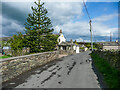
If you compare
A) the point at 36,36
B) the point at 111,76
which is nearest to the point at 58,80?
the point at 111,76

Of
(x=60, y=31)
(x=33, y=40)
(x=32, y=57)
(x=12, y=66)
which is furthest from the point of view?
(x=60, y=31)

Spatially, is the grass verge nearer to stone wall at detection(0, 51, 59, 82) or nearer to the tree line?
stone wall at detection(0, 51, 59, 82)

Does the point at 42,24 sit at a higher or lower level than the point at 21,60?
higher

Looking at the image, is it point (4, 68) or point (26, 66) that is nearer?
point (4, 68)

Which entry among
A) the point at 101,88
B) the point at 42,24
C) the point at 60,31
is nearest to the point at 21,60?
the point at 101,88

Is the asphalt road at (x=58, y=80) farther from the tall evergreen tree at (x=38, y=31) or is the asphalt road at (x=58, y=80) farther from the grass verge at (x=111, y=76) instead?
the tall evergreen tree at (x=38, y=31)

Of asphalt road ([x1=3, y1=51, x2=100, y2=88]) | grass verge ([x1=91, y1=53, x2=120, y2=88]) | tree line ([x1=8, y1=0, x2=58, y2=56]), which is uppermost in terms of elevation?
tree line ([x1=8, y1=0, x2=58, y2=56])

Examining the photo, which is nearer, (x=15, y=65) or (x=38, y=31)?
(x=15, y=65)

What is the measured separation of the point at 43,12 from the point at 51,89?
1474 cm

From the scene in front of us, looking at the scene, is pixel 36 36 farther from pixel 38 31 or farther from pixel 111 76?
pixel 111 76

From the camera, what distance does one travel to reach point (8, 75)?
19.0ft

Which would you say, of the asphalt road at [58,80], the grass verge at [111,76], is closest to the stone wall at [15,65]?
the asphalt road at [58,80]

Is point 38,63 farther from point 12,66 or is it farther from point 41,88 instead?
point 41,88

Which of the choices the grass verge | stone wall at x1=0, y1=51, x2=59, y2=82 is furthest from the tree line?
the grass verge
